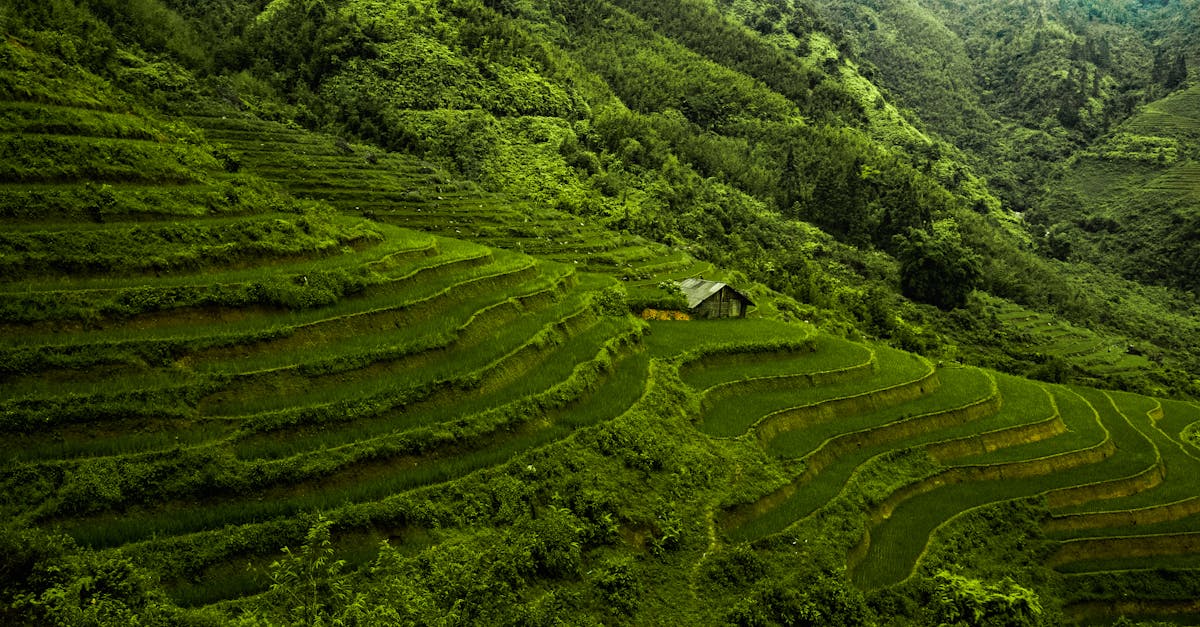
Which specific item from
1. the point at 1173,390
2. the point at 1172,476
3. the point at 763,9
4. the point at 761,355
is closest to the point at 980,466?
the point at 761,355

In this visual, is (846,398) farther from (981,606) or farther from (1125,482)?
(981,606)

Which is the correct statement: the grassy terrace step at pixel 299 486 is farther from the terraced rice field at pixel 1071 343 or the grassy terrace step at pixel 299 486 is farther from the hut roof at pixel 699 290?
the terraced rice field at pixel 1071 343

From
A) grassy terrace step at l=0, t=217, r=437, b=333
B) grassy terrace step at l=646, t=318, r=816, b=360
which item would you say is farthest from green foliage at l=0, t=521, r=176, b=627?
grassy terrace step at l=646, t=318, r=816, b=360

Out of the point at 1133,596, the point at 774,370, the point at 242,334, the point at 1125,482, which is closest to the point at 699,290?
the point at 774,370

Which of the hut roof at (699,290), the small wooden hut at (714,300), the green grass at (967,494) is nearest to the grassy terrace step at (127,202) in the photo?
the hut roof at (699,290)

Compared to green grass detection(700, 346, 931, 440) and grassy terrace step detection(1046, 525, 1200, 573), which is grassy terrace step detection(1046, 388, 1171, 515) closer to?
grassy terrace step detection(1046, 525, 1200, 573)

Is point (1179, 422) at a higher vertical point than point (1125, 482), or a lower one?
lower

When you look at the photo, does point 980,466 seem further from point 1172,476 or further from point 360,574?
point 360,574
